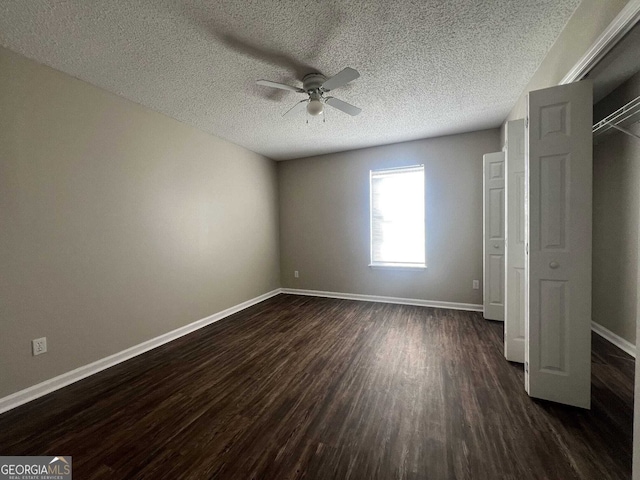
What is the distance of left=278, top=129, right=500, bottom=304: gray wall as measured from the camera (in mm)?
3746

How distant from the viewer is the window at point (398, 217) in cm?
409

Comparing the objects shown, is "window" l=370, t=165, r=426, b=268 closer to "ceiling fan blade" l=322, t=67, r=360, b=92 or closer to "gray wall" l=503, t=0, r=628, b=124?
"gray wall" l=503, t=0, r=628, b=124

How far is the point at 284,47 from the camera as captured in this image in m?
1.88

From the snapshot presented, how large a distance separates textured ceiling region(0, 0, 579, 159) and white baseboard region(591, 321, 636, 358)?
2539mm

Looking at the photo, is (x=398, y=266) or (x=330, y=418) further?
(x=398, y=266)

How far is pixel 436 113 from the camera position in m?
3.04

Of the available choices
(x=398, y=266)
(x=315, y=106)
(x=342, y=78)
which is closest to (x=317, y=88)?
(x=315, y=106)

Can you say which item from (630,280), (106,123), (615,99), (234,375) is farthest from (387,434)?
(106,123)

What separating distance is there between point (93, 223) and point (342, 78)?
2496 mm

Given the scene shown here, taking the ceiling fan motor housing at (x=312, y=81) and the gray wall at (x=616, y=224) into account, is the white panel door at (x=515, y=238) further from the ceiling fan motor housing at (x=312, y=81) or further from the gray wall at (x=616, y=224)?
the ceiling fan motor housing at (x=312, y=81)

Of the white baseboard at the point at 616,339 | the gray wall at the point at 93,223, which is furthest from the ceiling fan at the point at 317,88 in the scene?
the white baseboard at the point at 616,339

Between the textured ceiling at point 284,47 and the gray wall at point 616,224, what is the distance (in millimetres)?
950

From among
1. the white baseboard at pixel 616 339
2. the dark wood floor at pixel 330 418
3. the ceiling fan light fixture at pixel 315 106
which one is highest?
the ceiling fan light fixture at pixel 315 106

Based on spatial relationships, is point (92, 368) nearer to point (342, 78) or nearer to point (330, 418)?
point (330, 418)
